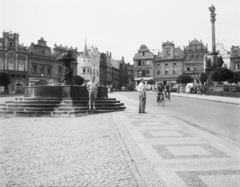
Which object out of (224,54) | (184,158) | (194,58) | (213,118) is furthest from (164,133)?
(194,58)

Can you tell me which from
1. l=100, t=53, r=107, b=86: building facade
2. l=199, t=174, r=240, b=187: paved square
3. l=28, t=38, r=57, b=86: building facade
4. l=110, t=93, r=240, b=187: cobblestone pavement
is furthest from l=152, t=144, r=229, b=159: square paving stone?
l=100, t=53, r=107, b=86: building facade

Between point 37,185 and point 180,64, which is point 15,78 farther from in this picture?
point 37,185

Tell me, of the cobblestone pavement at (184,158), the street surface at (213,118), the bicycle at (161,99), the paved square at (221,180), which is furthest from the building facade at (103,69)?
the paved square at (221,180)

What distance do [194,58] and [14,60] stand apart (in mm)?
46598

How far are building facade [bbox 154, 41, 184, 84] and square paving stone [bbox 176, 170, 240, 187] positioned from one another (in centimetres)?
6957

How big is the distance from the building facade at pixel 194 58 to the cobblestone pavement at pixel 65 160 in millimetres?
66330

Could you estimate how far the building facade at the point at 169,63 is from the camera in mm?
72938

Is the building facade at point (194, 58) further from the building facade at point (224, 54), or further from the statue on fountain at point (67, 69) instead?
the statue on fountain at point (67, 69)

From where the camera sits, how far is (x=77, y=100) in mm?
14672

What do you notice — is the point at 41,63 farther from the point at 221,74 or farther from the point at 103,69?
the point at 221,74

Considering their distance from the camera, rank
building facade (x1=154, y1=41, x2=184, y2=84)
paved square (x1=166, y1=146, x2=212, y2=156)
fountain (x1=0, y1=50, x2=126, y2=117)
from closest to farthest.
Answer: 1. paved square (x1=166, y1=146, x2=212, y2=156)
2. fountain (x1=0, y1=50, x2=126, y2=117)
3. building facade (x1=154, y1=41, x2=184, y2=84)

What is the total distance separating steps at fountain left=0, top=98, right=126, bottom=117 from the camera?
13016mm

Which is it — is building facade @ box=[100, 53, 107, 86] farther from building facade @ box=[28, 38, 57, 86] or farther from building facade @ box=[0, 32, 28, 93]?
building facade @ box=[0, 32, 28, 93]

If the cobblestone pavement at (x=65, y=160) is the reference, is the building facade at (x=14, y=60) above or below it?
above
